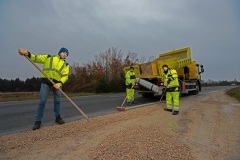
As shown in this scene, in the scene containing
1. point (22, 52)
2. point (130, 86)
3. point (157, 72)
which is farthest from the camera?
point (157, 72)

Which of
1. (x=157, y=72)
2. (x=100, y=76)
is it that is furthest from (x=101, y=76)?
(x=157, y=72)

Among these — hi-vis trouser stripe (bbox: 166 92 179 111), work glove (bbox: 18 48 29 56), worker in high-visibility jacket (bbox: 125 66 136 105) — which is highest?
work glove (bbox: 18 48 29 56)

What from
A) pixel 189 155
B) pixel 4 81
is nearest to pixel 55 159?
pixel 189 155

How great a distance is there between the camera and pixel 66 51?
4836 millimetres

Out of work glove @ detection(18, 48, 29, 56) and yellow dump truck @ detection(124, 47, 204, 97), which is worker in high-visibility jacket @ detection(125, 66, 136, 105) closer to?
yellow dump truck @ detection(124, 47, 204, 97)

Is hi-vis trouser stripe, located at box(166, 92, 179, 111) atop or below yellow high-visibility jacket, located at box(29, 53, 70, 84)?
below

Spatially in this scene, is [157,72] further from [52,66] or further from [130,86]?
[52,66]

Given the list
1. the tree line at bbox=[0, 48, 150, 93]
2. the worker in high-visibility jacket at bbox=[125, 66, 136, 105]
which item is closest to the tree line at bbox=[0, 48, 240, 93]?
the tree line at bbox=[0, 48, 150, 93]

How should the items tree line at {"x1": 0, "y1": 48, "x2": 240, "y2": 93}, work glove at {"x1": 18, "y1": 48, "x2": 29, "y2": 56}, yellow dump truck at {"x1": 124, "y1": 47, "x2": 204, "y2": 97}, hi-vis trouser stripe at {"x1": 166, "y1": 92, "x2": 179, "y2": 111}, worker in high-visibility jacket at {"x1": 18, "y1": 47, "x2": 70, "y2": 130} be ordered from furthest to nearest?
tree line at {"x1": 0, "y1": 48, "x2": 240, "y2": 93} < yellow dump truck at {"x1": 124, "y1": 47, "x2": 204, "y2": 97} < hi-vis trouser stripe at {"x1": 166, "y1": 92, "x2": 179, "y2": 111} < worker in high-visibility jacket at {"x1": 18, "y1": 47, "x2": 70, "y2": 130} < work glove at {"x1": 18, "y1": 48, "x2": 29, "y2": 56}

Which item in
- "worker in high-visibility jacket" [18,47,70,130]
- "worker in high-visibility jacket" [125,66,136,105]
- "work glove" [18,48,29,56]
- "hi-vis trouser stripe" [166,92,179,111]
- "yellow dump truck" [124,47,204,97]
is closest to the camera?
"work glove" [18,48,29,56]

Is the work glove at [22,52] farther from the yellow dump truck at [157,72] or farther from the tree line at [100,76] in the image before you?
the tree line at [100,76]

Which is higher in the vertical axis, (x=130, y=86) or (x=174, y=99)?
(x=130, y=86)

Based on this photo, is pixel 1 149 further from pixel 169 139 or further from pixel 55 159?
pixel 169 139

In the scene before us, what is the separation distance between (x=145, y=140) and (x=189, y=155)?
0.78m
